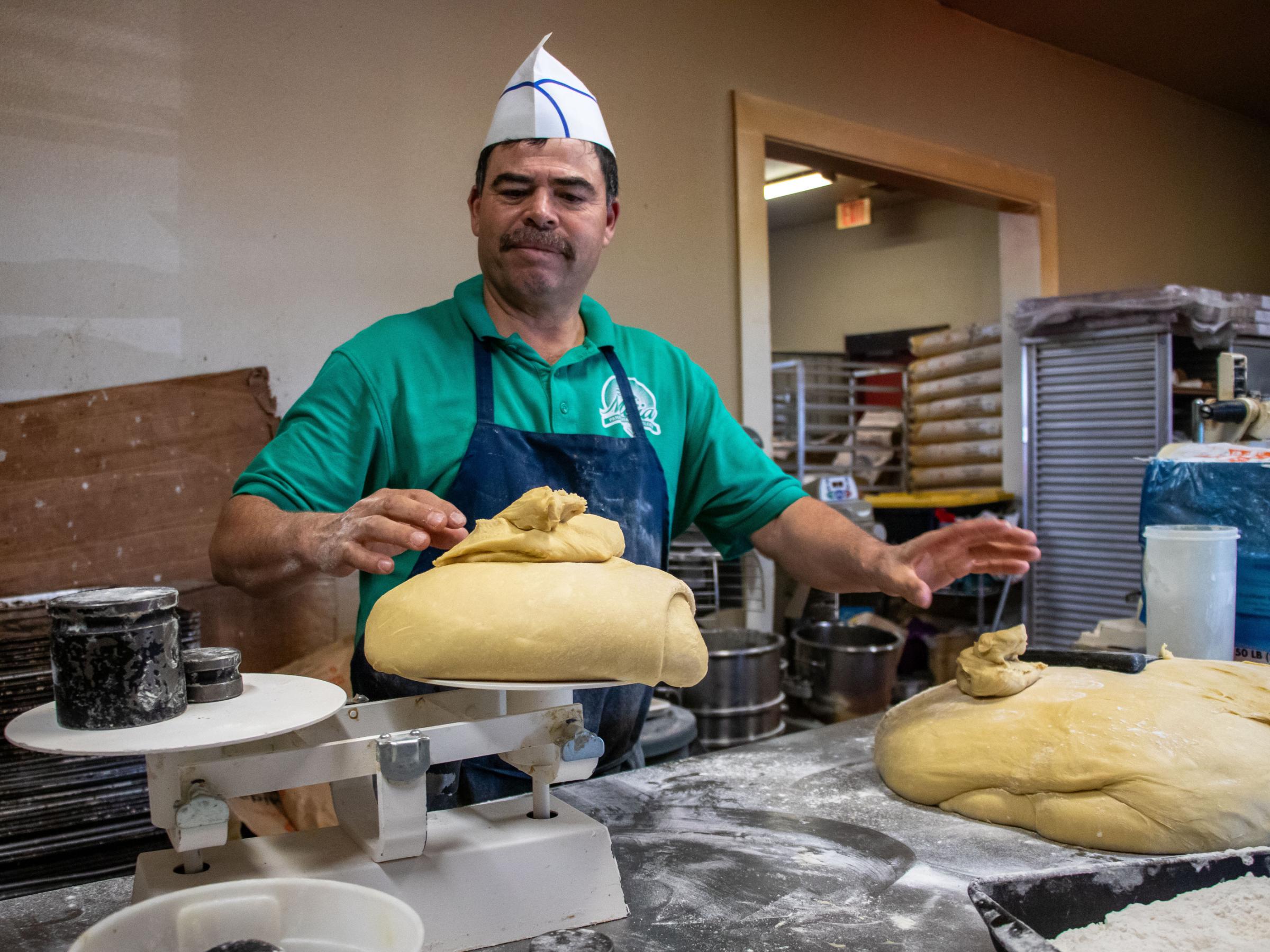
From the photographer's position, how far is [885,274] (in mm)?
7871

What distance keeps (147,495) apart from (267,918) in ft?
5.78

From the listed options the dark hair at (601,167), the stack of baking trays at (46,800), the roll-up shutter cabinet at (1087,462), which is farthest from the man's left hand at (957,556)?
the roll-up shutter cabinet at (1087,462)

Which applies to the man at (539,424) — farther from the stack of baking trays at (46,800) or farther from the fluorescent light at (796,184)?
the fluorescent light at (796,184)

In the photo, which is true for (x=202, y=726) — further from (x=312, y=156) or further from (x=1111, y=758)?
(x=312, y=156)

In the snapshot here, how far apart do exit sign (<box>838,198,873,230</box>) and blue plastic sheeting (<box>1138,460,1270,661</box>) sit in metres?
6.04

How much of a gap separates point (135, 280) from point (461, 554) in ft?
5.36

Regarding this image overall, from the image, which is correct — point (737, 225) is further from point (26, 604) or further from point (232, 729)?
point (232, 729)

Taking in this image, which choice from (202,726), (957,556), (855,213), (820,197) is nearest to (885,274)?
(855,213)

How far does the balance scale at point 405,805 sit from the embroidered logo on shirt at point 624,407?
744mm

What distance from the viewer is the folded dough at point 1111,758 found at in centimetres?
124

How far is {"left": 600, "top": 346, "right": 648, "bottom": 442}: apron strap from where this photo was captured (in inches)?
67.9

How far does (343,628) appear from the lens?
2475 mm

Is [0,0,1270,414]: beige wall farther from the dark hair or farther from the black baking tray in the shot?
the black baking tray

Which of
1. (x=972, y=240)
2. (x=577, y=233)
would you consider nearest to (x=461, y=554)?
(x=577, y=233)
